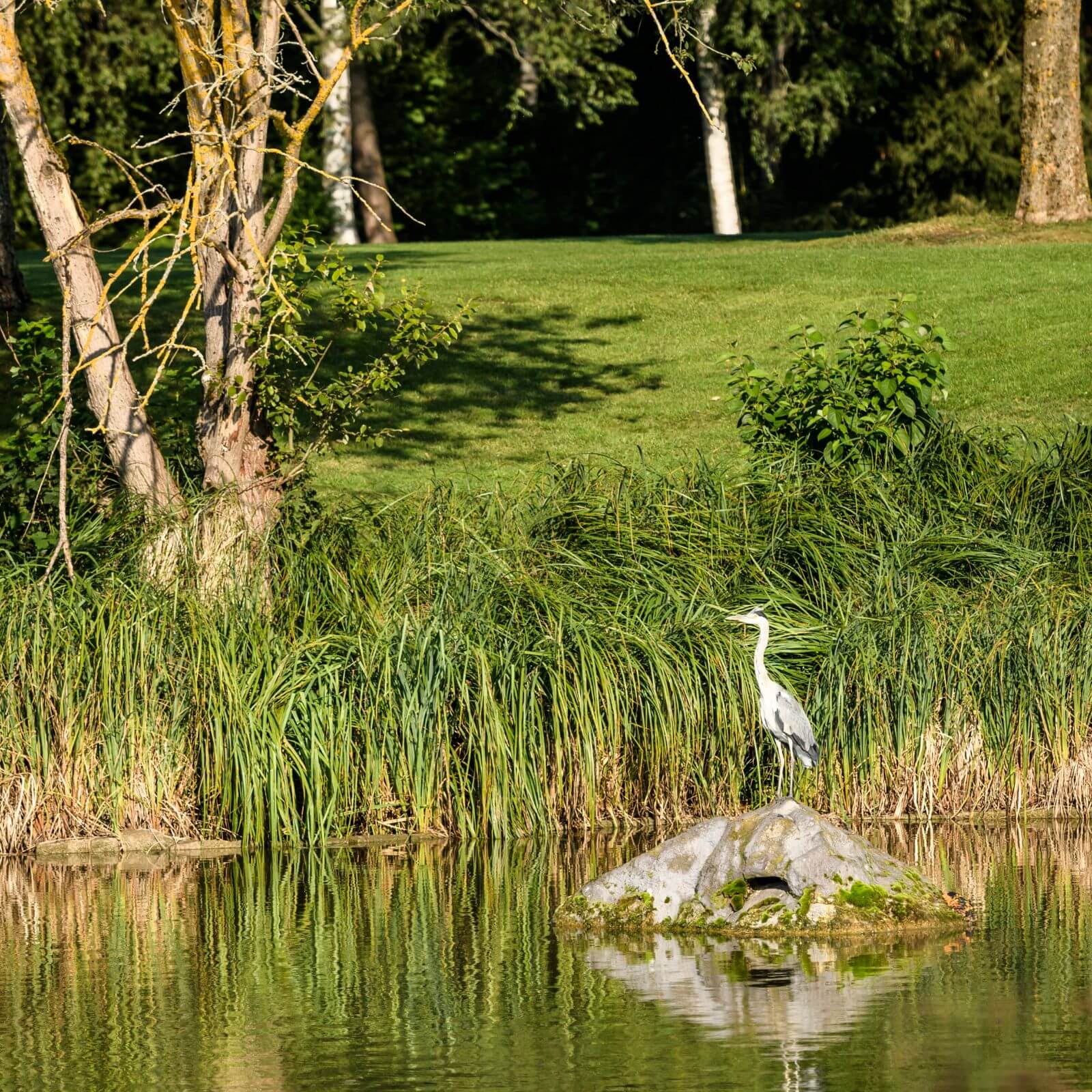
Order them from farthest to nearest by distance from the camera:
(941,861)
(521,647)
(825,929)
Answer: (521,647), (941,861), (825,929)

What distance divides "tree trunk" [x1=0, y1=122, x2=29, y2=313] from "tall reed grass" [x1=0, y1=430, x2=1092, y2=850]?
9.33 metres

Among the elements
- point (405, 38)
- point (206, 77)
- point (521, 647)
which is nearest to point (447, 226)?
point (405, 38)

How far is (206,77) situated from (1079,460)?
6.71m

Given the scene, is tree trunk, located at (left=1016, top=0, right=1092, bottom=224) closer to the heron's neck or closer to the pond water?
the heron's neck

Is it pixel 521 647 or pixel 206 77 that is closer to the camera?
pixel 521 647

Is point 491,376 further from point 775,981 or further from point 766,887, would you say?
point 775,981

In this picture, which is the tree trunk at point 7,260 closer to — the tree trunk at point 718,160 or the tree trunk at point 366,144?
the tree trunk at point 366,144

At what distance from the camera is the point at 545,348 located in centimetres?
2294

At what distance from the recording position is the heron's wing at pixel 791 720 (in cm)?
1034

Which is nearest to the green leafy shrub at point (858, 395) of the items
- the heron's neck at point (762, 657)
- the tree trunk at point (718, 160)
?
the heron's neck at point (762, 657)

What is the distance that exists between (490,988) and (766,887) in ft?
5.16

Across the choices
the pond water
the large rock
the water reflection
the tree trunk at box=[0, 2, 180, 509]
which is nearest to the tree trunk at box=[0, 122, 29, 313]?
the tree trunk at box=[0, 2, 180, 509]

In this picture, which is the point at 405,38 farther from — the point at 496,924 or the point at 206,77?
the point at 496,924

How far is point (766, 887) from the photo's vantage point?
30.5 ft
